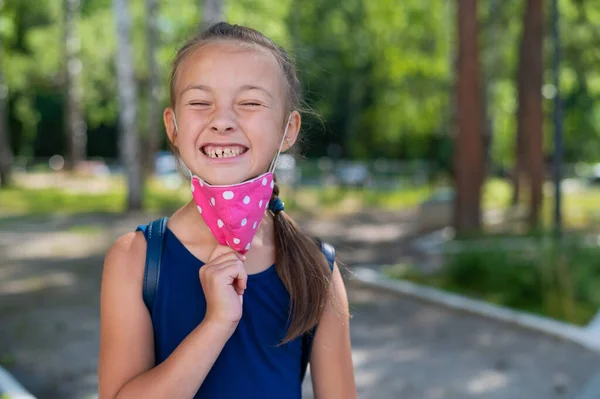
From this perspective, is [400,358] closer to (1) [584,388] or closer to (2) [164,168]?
(1) [584,388]

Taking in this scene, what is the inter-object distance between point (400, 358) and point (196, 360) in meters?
5.67

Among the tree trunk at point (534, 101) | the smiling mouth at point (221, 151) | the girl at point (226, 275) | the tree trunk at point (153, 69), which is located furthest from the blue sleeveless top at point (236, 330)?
the tree trunk at point (153, 69)

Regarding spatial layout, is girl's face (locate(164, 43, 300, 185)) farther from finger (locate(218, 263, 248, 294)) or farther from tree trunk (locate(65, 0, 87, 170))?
tree trunk (locate(65, 0, 87, 170))

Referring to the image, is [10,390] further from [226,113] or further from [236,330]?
[226,113]

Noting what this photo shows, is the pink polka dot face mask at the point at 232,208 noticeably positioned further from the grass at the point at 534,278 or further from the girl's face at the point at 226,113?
the grass at the point at 534,278

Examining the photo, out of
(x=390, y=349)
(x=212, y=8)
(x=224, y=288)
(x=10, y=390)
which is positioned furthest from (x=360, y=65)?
(x=224, y=288)

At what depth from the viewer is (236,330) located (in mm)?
1762

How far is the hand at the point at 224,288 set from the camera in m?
1.60

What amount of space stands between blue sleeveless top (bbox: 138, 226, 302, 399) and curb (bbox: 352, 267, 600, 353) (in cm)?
625

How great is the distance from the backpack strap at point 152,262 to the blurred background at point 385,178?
422 millimetres

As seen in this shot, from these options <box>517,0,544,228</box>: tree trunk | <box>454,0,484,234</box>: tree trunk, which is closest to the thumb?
<box>454,0,484,234</box>: tree trunk

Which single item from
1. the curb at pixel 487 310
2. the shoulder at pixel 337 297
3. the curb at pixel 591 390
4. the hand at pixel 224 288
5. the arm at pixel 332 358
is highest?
the hand at pixel 224 288

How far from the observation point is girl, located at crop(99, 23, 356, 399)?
5.36 ft

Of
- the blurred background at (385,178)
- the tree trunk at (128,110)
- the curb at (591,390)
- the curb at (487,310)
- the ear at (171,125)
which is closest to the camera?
the ear at (171,125)
